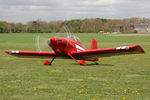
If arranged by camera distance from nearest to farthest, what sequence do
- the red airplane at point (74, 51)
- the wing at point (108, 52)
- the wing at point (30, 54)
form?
the wing at point (108, 52), the red airplane at point (74, 51), the wing at point (30, 54)

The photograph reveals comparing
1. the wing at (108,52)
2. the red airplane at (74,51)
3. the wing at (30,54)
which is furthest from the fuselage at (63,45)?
the wing at (30,54)

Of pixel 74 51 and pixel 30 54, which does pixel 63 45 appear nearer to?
pixel 74 51

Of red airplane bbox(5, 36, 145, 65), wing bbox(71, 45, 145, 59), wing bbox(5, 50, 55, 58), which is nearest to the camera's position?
wing bbox(71, 45, 145, 59)

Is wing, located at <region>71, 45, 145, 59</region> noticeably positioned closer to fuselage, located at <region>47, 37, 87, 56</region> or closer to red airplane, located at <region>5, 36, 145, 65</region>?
red airplane, located at <region>5, 36, 145, 65</region>

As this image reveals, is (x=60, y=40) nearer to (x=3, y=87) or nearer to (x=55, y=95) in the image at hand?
(x=3, y=87)

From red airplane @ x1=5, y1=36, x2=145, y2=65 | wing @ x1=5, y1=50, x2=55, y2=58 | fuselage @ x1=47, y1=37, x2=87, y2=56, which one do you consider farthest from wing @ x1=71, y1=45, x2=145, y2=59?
wing @ x1=5, y1=50, x2=55, y2=58

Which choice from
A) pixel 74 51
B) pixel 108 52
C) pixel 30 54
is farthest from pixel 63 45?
pixel 30 54

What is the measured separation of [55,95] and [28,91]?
80 centimetres

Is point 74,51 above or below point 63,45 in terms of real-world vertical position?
below

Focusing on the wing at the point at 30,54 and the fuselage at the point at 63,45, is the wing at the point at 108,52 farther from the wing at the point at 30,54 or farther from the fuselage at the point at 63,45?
the wing at the point at 30,54

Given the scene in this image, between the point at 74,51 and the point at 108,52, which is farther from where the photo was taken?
the point at 74,51

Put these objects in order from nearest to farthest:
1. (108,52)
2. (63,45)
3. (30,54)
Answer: (63,45) → (108,52) → (30,54)

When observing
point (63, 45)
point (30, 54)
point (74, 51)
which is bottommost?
point (30, 54)

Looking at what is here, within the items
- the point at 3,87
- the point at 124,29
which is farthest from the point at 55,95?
the point at 124,29
